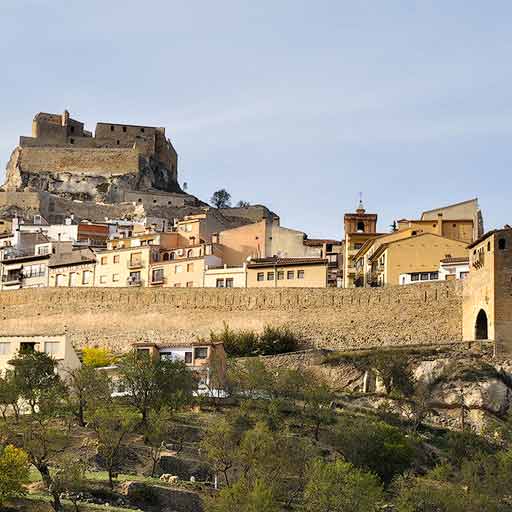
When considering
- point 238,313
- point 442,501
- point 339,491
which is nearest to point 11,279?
point 238,313

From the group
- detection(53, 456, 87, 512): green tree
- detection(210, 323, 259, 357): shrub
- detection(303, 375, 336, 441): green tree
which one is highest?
detection(210, 323, 259, 357): shrub

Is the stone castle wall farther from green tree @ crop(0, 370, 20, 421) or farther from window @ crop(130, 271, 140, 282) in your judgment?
green tree @ crop(0, 370, 20, 421)

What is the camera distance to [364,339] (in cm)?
6231

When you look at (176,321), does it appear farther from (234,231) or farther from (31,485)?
(31,485)

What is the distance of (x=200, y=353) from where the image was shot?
59344 millimetres

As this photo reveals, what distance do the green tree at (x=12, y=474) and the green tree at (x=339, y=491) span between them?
335 inches

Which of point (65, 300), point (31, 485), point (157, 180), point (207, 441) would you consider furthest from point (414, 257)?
point (157, 180)

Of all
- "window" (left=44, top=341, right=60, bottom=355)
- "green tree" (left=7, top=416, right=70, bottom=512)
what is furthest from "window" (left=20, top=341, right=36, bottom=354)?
"green tree" (left=7, top=416, right=70, bottom=512)

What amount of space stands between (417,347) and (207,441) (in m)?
16.9

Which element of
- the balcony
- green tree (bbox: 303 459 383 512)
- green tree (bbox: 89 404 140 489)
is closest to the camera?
green tree (bbox: 303 459 383 512)

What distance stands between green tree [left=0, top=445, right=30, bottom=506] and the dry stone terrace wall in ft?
87.7

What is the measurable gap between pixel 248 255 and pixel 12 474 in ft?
146

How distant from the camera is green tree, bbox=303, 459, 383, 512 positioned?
38.5 metres

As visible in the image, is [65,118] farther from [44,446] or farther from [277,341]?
[44,446]
